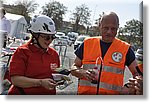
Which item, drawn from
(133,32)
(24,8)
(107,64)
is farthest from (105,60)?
(24,8)

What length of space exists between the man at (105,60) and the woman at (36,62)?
0.57ft

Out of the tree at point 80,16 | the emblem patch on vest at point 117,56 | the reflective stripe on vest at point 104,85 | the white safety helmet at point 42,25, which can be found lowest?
the reflective stripe on vest at point 104,85

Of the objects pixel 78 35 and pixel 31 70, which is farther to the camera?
pixel 78 35

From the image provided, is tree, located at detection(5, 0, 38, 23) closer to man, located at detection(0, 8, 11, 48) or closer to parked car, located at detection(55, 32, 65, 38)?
man, located at detection(0, 8, 11, 48)

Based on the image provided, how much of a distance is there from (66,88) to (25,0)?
22.4 inches

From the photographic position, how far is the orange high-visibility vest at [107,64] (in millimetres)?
1345

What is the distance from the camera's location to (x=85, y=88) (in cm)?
138

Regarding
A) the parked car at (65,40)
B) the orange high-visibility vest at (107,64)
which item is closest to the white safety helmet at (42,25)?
the parked car at (65,40)

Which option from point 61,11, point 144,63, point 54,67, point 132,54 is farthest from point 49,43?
point 144,63

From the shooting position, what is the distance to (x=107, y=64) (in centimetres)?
136

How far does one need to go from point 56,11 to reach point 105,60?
0.41 m

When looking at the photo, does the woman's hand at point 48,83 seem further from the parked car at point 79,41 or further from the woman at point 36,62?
the parked car at point 79,41

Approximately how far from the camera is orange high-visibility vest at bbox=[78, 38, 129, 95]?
4.41 feet

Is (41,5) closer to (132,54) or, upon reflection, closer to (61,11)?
(61,11)
